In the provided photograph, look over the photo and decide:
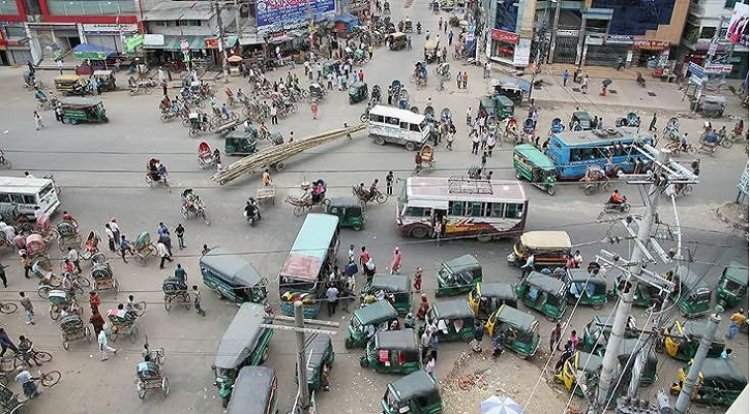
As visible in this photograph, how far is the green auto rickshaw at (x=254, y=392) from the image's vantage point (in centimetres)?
1556

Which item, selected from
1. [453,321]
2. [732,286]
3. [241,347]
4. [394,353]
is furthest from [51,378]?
[732,286]

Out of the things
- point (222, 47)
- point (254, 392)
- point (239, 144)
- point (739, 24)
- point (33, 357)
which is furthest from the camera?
point (222, 47)

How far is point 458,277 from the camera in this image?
21203 mm

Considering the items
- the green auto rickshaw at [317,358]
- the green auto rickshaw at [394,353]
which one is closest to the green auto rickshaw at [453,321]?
the green auto rickshaw at [394,353]

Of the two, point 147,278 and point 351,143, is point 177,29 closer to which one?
point 351,143

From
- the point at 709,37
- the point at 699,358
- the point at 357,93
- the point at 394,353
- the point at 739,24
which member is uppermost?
the point at 739,24

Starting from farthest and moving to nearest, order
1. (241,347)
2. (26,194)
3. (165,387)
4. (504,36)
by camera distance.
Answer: (504,36) < (26,194) < (241,347) < (165,387)

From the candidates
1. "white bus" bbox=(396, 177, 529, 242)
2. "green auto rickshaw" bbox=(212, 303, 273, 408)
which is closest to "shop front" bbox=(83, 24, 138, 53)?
"white bus" bbox=(396, 177, 529, 242)

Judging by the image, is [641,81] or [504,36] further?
[504,36]

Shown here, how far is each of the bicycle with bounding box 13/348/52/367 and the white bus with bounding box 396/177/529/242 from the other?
44.1 ft

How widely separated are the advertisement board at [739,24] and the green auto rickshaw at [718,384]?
82.9ft

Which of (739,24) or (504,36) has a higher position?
(739,24)

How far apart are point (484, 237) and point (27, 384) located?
1688 centimetres

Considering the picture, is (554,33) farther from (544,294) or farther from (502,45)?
(544,294)
